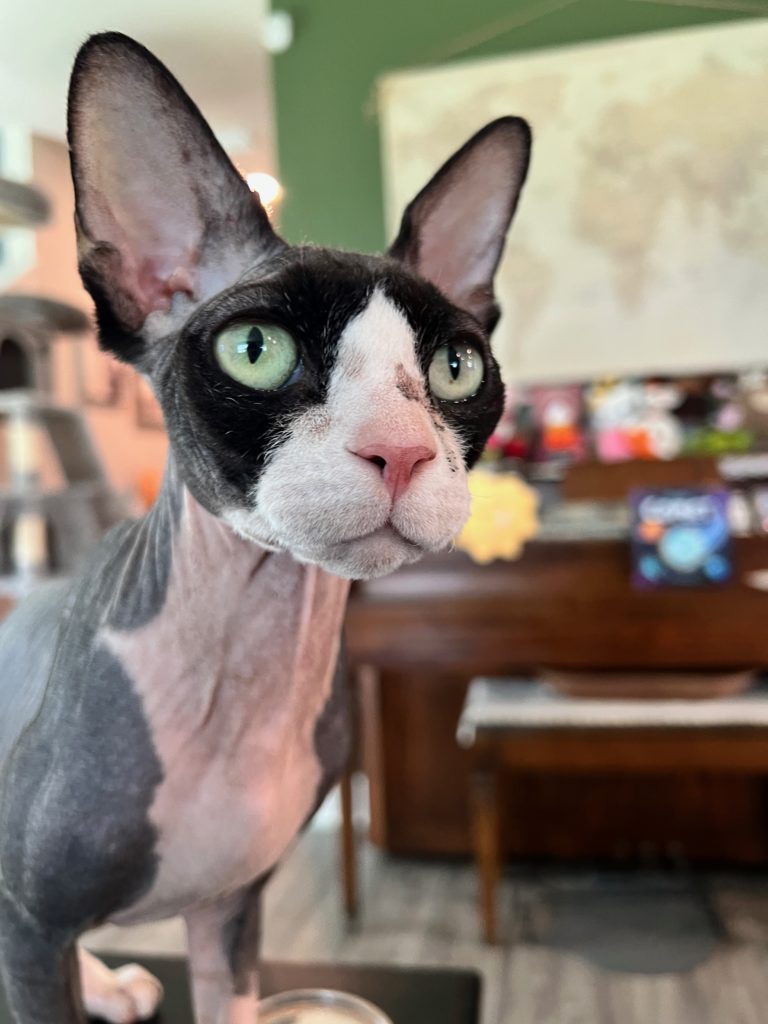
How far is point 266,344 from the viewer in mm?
282

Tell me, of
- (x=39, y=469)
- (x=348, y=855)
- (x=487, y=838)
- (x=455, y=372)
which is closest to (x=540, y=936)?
(x=487, y=838)

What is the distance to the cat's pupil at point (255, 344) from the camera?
281mm

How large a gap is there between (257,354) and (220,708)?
174mm

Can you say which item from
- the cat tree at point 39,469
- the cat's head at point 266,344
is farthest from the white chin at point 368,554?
the cat tree at point 39,469

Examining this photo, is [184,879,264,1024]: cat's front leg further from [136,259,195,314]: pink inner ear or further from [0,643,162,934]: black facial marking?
[136,259,195,314]: pink inner ear

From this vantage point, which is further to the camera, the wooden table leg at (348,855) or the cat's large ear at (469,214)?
the wooden table leg at (348,855)

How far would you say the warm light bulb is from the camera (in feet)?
1.11

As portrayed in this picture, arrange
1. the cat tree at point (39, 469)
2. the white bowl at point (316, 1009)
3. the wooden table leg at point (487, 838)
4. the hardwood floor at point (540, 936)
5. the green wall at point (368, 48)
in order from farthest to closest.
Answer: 1. the cat tree at point (39, 469)
2. the wooden table leg at point (487, 838)
3. the hardwood floor at point (540, 936)
4. the green wall at point (368, 48)
5. the white bowl at point (316, 1009)

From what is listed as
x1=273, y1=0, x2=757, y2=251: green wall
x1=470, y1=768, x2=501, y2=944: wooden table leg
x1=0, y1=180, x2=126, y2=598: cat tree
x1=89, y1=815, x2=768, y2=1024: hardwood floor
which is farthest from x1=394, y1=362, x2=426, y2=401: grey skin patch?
x1=0, y1=180, x2=126, y2=598: cat tree

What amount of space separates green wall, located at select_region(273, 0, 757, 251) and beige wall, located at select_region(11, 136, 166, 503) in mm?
188

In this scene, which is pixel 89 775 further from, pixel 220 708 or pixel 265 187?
pixel 265 187

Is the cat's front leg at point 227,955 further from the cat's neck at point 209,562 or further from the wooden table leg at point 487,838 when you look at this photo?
the wooden table leg at point 487,838

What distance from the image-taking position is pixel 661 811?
1.68 m

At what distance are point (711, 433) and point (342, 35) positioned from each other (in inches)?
44.4
